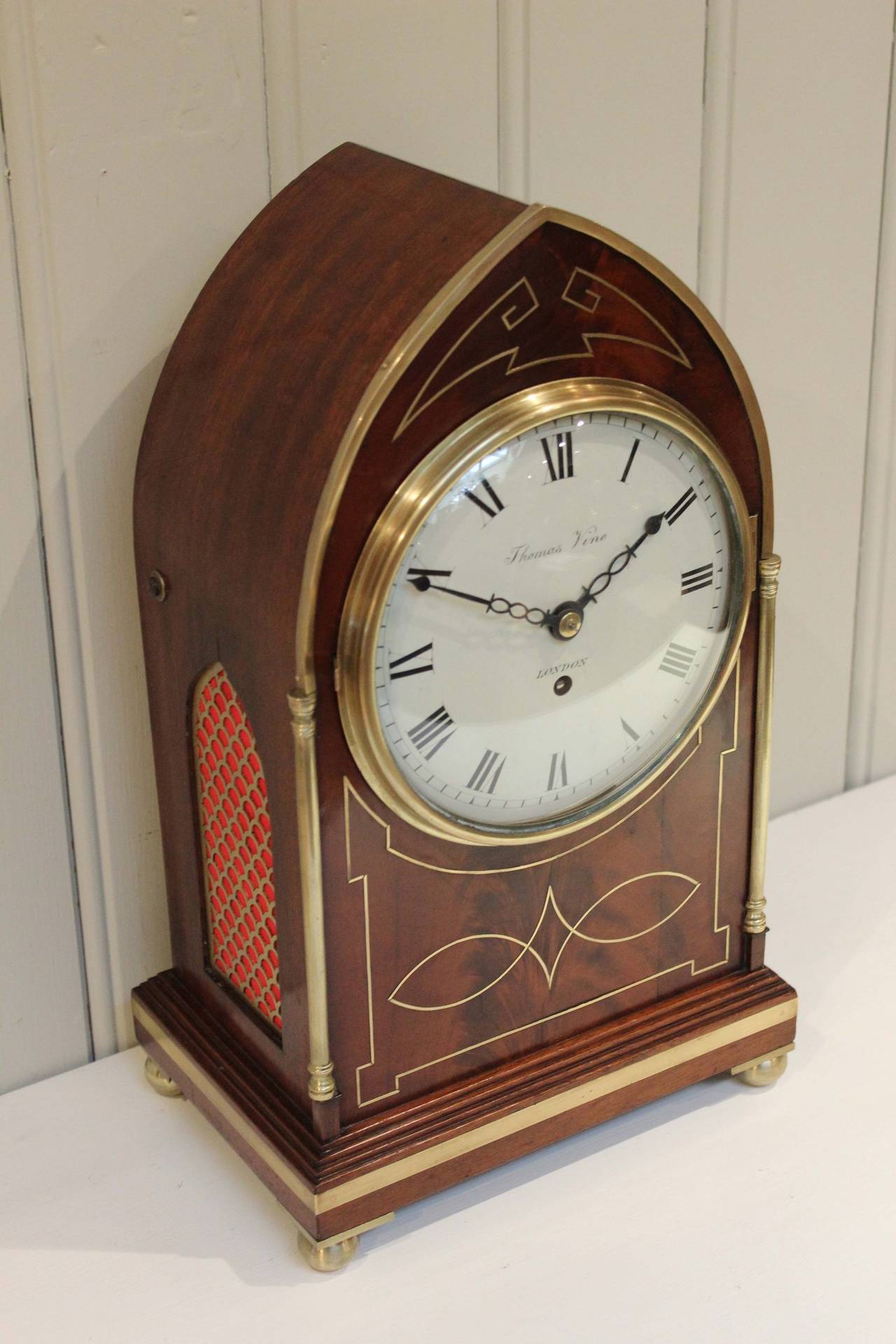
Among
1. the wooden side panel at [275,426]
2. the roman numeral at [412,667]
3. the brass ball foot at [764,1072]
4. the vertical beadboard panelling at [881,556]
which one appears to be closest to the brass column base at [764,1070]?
the brass ball foot at [764,1072]

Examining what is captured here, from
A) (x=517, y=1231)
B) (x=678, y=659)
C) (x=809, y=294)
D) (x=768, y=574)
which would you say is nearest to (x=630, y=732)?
(x=678, y=659)

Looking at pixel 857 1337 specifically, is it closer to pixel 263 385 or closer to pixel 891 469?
pixel 263 385

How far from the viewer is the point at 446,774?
3.74ft

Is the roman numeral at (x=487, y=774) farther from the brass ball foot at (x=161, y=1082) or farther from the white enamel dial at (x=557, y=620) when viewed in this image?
the brass ball foot at (x=161, y=1082)

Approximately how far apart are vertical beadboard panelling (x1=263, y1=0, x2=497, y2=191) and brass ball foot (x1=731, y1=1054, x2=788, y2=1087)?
84cm

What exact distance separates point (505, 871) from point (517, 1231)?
0.29m

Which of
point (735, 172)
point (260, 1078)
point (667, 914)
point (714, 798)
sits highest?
point (735, 172)

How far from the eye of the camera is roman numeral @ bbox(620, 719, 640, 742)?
122 cm

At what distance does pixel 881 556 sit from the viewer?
1.87 metres

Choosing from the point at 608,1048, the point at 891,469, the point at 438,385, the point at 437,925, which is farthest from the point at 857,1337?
the point at 891,469

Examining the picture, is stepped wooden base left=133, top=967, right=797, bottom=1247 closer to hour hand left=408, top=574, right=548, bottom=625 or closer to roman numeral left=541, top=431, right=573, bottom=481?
hour hand left=408, top=574, right=548, bottom=625

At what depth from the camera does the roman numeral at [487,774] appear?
116 cm

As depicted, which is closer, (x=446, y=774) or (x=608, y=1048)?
(x=446, y=774)

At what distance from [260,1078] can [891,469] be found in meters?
1.07
